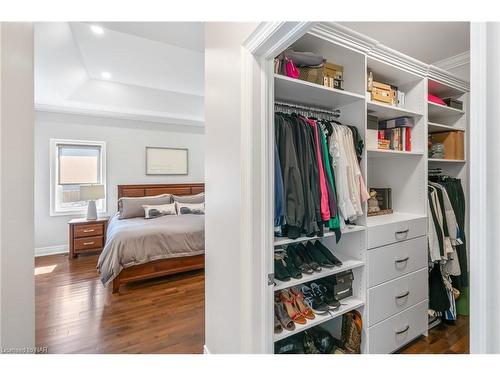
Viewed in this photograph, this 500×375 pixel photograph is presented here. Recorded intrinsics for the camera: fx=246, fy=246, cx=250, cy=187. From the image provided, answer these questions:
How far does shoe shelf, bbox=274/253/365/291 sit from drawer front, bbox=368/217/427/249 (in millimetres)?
163

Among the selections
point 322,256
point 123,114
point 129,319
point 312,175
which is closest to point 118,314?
point 129,319

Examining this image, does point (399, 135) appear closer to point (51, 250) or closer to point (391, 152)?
point (391, 152)

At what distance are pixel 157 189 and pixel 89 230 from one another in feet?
4.49

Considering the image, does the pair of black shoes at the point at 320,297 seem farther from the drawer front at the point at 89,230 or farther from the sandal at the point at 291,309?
the drawer front at the point at 89,230

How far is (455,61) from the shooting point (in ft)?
8.38

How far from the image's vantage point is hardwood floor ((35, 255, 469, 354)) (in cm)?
196

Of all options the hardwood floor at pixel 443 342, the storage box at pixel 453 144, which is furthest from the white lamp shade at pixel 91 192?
the storage box at pixel 453 144

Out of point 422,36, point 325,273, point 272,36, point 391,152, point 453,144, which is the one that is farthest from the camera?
point 453,144

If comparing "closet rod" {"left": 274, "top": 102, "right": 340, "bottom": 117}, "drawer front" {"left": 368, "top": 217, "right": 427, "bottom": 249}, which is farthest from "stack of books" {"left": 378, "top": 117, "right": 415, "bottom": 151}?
"drawer front" {"left": 368, "top": 217, "right": 427, "bottom": 249}

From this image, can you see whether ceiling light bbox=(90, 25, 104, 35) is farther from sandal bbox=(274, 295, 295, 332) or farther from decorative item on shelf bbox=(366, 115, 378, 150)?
sandal bbox=(274, 295, 295, 332)

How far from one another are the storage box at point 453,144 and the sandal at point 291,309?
2.18m

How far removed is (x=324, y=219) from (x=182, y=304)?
194cm
